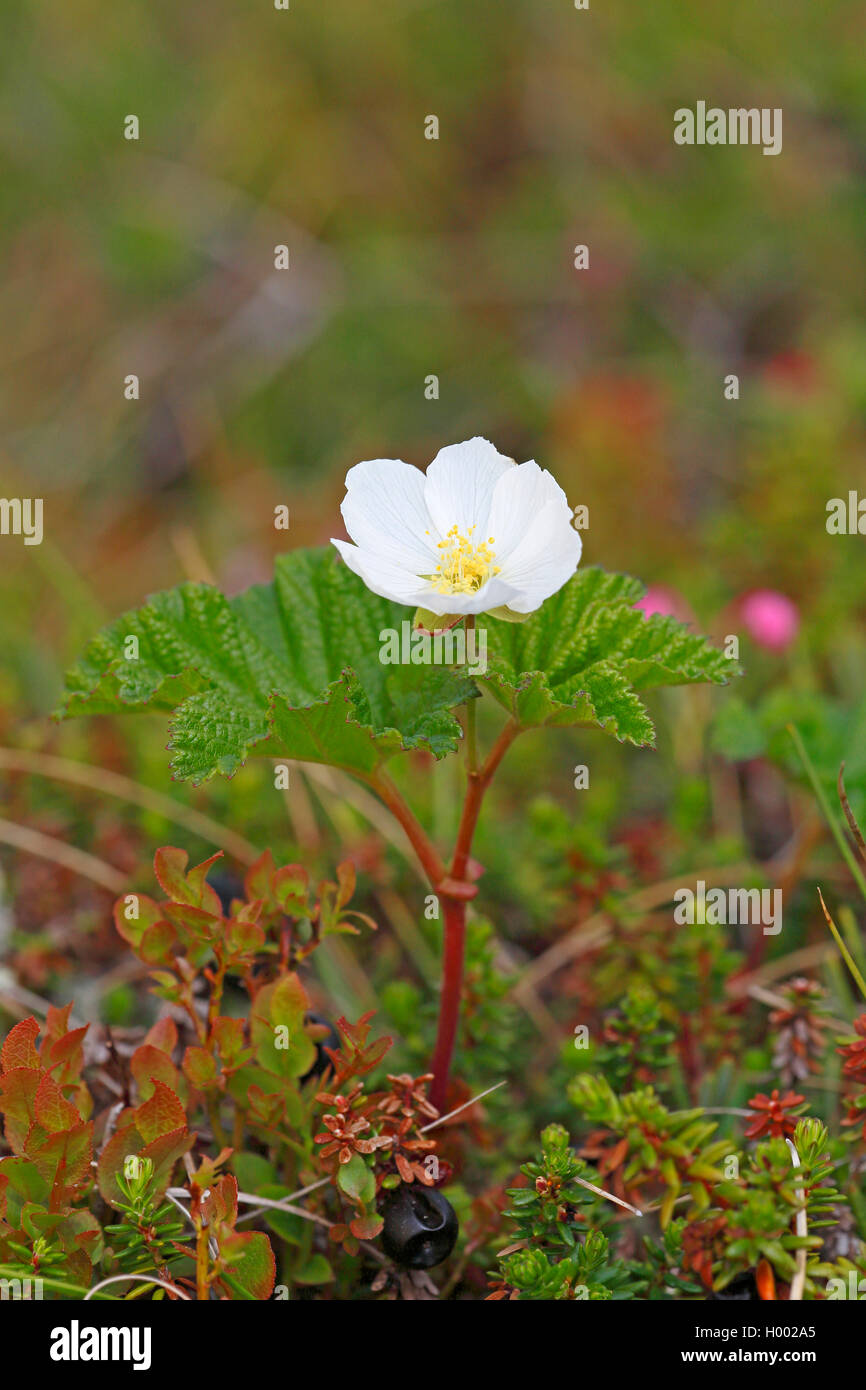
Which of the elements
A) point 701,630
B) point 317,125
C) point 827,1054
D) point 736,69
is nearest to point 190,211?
point 317,125

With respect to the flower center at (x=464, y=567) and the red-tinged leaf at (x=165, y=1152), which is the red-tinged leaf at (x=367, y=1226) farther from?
the flower center at (x=464, y=567)

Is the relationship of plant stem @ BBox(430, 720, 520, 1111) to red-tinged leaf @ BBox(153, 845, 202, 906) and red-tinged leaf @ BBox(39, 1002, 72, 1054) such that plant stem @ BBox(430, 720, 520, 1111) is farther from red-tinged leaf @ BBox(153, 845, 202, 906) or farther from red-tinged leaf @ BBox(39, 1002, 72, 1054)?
red-tinged leaf @ BBox(39, 1002, 72, 1054)

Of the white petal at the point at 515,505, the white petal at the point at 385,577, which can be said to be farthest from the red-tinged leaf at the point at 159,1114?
the white petal at the point at 515,505

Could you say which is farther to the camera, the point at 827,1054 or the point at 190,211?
the point at 190,211

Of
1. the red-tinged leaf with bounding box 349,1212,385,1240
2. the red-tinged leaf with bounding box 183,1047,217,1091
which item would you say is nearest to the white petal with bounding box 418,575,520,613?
the red-tinged leaf with bounding box 183,1047,217,1091
